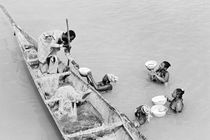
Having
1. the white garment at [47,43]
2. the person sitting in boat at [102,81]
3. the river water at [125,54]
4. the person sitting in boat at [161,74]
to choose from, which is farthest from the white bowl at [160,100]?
the white garment at [47,43]

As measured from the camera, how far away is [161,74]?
834 cm

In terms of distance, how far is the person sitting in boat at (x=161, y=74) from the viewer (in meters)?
8.23

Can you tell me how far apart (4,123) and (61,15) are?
220 inches

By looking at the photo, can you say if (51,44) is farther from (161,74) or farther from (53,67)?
(161,74)

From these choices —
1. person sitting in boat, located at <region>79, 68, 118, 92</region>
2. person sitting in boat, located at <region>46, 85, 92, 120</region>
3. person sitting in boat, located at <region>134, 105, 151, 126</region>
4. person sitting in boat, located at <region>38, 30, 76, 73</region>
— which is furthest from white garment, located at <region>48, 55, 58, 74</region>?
person sitting in boat, located at <region>134, 105, 151, 126</region>

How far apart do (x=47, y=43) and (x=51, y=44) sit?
5.5 inches

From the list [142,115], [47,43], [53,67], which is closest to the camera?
[142,115]

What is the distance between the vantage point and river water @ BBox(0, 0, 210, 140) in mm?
7336

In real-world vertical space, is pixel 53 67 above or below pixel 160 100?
above

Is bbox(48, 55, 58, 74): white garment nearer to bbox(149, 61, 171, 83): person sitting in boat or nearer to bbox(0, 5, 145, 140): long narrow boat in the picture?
bbox(0, 5, 145, 140): long narrow boat

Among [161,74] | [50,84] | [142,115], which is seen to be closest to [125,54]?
[161,74]

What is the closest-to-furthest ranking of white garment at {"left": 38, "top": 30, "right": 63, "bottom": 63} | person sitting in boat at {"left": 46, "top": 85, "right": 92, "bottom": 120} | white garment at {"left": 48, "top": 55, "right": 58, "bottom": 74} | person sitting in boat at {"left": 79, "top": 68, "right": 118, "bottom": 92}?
person sitting in boat at {"left": 46, "top": 85, "right": 92, "bottom": 120}, white garment at {"left": 38, "top": 30, "right": 63, "bottom": 63}, white garment at {"left": 48, "top": 55, "right": 58, "bottom": 74}, person sitting in boat at {"left": 79, "top": 68, "right": 118, "bottom": 92}

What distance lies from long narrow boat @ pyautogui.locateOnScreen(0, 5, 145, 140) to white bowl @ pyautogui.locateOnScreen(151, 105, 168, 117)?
0.89m

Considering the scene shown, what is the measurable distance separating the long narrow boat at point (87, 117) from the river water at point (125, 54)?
1.42ft
